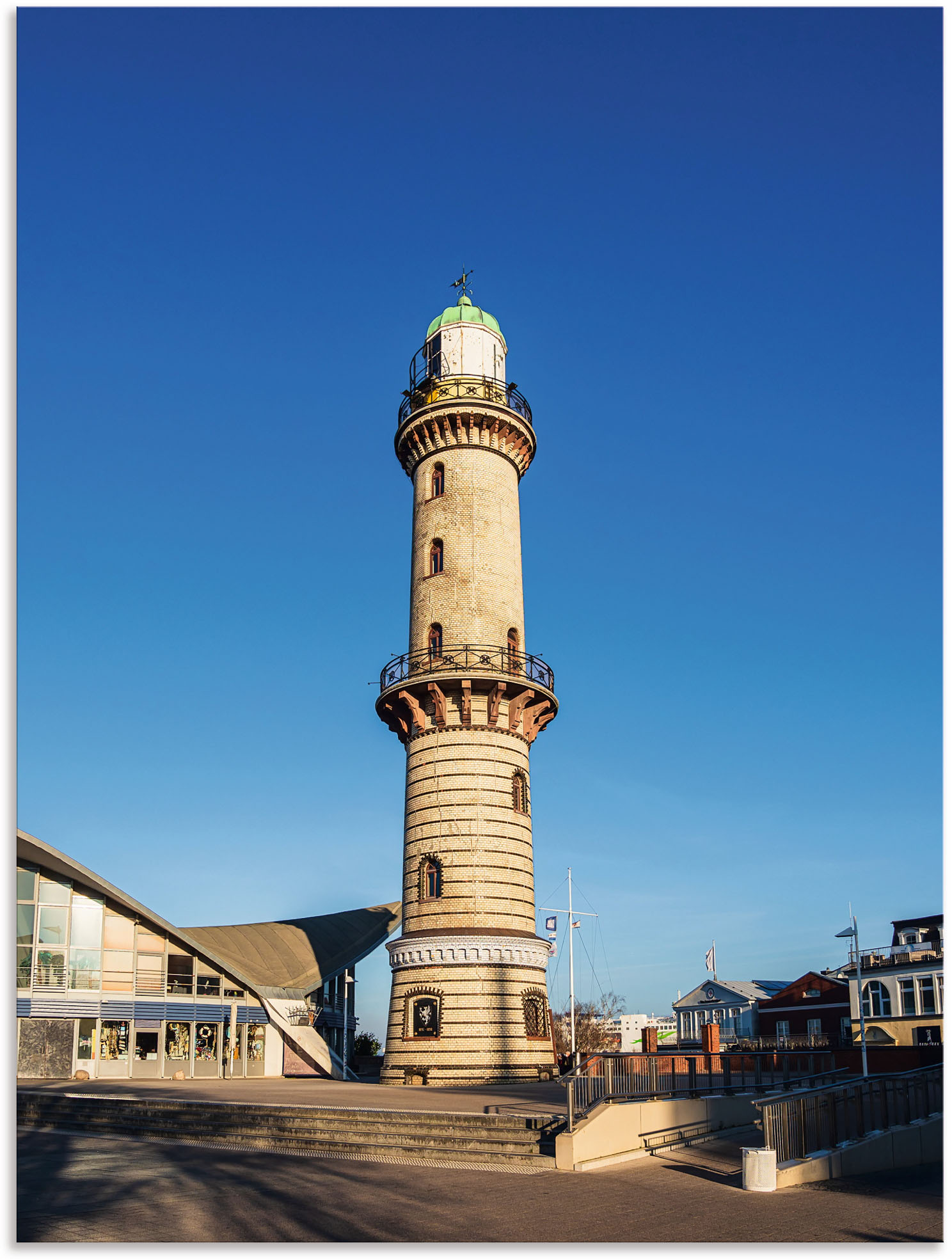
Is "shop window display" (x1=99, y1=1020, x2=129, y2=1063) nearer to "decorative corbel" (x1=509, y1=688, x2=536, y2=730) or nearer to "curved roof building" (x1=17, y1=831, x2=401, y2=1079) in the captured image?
"curved roof building" (x1=17, y1=831, x2=401, y2=1079)

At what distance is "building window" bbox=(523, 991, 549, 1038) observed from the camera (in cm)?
3098

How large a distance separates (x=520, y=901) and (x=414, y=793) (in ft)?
15.3

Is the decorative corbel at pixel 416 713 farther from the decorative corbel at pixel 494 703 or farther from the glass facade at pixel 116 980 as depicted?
the glass facade at pixel 116 980

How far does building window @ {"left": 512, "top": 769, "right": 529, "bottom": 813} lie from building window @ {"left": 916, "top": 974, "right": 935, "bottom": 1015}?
1270 inches

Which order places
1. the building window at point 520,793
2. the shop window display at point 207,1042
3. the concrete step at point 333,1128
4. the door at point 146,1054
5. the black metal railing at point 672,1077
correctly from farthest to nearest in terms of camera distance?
the shop window display at point 207,1042 → the door at point 146,1054 → the building window at point 520,793 → the black metal railing at point 672,1077 → the concrete step at point 333,1128

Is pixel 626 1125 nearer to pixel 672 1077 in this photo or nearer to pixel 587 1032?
pixel 672 1077

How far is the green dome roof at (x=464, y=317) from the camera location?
3916cm

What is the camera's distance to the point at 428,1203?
12562mm

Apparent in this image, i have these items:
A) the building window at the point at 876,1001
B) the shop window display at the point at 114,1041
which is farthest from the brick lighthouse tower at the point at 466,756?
the building window at the point at 876,1001

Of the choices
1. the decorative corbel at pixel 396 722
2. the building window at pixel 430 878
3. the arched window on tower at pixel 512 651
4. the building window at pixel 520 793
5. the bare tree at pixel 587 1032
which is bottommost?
the bare tree at pixel 587 1032

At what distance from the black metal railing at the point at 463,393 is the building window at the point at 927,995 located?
37.4 m

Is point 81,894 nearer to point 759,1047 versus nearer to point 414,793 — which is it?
point 414,793

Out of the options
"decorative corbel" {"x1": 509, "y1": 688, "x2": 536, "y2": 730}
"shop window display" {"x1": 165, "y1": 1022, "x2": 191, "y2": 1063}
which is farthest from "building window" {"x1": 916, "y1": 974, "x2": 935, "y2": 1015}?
"shop window display" {"x1": 165, "y1": 1022, "x2": 191, "y2": 1063}

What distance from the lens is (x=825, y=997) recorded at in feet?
210
